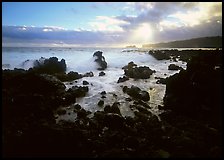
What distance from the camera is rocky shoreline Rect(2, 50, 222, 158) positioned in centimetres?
895

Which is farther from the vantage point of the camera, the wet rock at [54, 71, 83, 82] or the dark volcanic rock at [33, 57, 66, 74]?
the dark volcanic rock at [33, 57, 66, 74]

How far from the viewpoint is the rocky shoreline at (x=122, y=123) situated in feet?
29.3

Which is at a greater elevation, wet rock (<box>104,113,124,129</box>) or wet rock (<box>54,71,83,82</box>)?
wet rock (<box>54,71,83,82</box>)

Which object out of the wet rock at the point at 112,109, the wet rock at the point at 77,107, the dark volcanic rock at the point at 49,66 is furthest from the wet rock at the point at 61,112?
the dark volcanic rock at the point at 49,66

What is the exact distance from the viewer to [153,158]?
8.22 metres

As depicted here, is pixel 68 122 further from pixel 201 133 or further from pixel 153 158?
pixel 201 133

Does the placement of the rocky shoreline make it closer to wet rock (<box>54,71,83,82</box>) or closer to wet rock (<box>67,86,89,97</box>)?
wet rock (<box>67,86,89,97</box>)

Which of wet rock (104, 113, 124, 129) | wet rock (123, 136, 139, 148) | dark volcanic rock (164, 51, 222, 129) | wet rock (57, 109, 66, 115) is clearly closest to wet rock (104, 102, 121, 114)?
wet rock (104, 113, 124, 129)

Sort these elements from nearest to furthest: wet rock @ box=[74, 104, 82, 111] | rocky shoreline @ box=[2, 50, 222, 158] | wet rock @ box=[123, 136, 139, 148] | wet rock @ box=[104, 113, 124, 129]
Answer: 1. rocky shoreline @ box=[2, 50, 222, 158]
2. wet rock @ box=[123, 136, 139, 148]
3. wet rock @ box=[104, 113, 124, 129]
4. wet rock @ box=[74, 104, 82, 111]

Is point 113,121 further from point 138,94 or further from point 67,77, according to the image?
point 67,77

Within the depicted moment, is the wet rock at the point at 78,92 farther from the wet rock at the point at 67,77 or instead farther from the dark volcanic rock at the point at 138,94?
the wet rock at the point at 67,77

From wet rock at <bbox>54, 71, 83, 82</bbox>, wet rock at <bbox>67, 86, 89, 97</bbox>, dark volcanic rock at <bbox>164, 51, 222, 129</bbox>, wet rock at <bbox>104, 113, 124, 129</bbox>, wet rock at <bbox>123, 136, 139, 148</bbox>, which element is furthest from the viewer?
wet rock at <bbox>54, 71, 83, 82</bbox>

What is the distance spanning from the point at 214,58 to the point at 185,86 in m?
2.75

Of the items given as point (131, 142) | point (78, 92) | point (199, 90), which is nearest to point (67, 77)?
point (78, 92)
